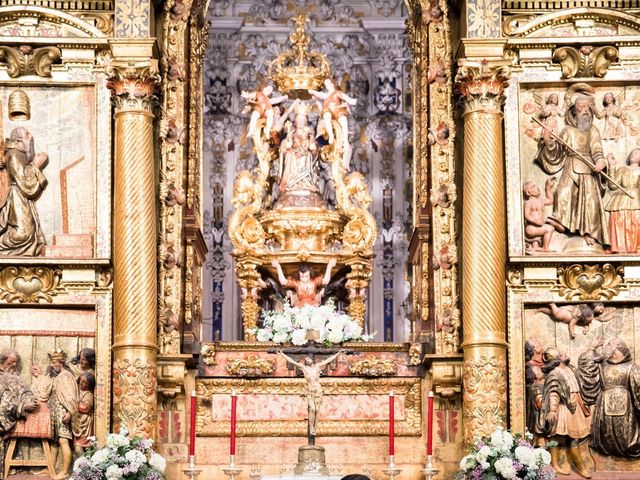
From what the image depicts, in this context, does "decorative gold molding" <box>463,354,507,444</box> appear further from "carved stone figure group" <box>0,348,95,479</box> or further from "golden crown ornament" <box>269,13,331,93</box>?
"golden crown ornament" <box>269,13,331,93</box>

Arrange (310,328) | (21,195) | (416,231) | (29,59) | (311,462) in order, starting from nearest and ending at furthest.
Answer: (311,462), (21,195), (310,328), (29,59), (416,231)

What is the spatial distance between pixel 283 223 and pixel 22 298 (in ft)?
12.2

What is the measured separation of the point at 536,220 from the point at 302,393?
3.57 meters

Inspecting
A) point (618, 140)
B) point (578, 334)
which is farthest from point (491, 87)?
point (578, 334)

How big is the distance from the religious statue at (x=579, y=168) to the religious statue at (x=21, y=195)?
6.24 meters

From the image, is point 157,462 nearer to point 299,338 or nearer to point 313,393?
point 313,393

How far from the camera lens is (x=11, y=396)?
18.5 m

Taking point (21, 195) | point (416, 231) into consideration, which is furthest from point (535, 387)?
point (21, 195)

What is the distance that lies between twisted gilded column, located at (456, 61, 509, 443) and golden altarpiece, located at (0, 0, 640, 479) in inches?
0.9

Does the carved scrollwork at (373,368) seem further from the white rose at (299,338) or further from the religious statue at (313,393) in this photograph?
the religious statue at (313,393)

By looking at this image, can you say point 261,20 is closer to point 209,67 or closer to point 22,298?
point 209,67

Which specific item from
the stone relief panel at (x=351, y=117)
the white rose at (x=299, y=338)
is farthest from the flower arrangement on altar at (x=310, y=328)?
the stone relief panel at (x=351, y=117)

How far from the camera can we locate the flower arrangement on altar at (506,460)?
672 inches

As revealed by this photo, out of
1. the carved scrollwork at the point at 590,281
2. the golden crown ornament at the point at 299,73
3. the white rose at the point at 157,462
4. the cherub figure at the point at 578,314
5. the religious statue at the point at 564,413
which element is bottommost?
the white rose at the point at 157,462
